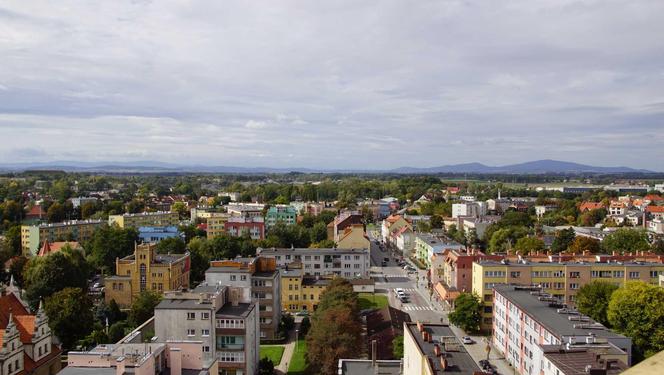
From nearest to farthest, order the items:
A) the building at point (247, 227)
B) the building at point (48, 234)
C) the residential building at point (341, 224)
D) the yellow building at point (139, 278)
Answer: the yellow building at point (139, 278) → the building at point (48, 234) → the building at point (247, 227) → the residential building at point (341, 224)

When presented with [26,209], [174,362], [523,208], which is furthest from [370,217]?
[174,362]

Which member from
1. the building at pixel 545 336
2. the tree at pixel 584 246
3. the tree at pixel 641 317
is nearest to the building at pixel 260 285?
the building at pixel 545 336

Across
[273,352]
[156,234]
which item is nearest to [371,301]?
[273,352]

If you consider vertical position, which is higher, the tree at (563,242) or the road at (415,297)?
the tree at (563,242)

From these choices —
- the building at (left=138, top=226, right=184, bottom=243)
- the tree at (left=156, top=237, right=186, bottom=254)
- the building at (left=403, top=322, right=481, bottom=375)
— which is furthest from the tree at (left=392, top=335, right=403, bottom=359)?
the building at (left=138, top=226, right=184, bottom=243)

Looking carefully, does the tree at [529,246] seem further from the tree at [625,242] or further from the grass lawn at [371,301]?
the grass lawn at [371,301]

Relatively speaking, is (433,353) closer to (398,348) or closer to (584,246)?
(398,348)

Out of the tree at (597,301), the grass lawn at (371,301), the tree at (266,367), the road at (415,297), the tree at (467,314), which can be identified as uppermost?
the tree at (597,301)

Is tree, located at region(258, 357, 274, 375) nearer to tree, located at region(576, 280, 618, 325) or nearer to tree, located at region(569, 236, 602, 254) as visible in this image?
tree, located at region(576, 280, 618, 325)

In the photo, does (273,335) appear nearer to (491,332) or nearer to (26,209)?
(491,332)
